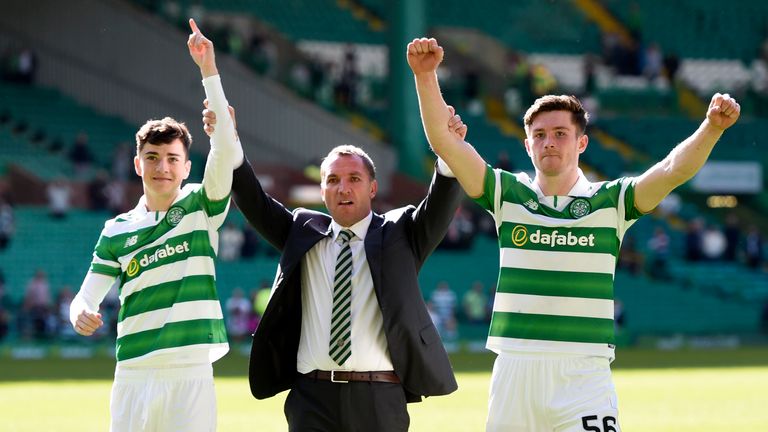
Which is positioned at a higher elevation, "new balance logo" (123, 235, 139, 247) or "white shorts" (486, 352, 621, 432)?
"new balance logo" (123, 235, 139, 247)

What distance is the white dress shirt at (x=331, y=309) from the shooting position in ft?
23.0

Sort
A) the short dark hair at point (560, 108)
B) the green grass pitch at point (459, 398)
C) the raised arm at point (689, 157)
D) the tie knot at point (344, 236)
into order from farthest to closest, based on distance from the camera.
A: the green grass pitch at point (459, 398) < the tie knot at point (344, 236) < the short dark hair at point (560, 108) < the raised arm at point (689, 157)

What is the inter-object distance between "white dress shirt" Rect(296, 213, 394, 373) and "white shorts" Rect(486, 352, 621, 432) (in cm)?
64

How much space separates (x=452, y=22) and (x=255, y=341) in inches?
1450

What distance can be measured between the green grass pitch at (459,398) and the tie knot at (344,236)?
25.1 ft

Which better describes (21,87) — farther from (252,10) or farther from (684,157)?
(684,157)

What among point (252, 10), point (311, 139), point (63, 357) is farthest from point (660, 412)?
point (252, 10)

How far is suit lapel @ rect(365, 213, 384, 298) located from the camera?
7.04m

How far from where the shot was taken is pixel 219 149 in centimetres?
704

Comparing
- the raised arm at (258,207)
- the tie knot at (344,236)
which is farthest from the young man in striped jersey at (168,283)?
the tie knot at (344,236)

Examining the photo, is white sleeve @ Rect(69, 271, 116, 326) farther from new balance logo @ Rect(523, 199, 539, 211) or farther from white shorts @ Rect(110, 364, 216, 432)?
new balance logo @ Rect(523, 199, 539, 211)

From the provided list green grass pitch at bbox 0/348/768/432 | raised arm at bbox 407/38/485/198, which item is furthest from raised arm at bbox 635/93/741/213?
green grass pitch at bbox 0/348/768/432

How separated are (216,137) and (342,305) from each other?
107cm

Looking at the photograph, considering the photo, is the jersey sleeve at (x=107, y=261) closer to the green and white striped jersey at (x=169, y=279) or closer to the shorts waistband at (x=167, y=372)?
the green and white striped jersey at (x=169, y=279)
